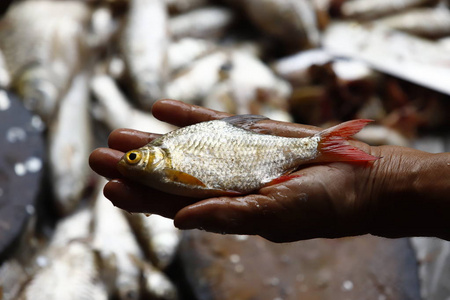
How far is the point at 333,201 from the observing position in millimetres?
1209

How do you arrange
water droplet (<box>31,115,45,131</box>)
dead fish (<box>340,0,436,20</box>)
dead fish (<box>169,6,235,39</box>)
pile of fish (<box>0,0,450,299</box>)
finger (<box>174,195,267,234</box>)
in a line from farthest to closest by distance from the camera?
dead fish (<box>340,0,436,20</box>)
dead fish (<box>169,6,235,39</box>)
pile of fish (<box>0,0,450,299</box>)
water droplet (<box>31,115,45,131</box>)
finger (<box>174,195,267,234</box>)

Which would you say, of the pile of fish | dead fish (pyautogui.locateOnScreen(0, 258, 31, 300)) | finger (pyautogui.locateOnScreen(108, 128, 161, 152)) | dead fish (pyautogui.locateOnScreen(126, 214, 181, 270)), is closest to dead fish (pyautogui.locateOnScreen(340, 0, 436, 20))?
the pile of fish

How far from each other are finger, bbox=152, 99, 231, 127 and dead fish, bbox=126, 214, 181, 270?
0.88 meters

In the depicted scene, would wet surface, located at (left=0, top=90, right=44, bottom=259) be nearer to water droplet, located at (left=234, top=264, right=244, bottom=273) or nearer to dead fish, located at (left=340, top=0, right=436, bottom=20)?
water droplet, located at (left=234, top=264, right=244, bottom=273)

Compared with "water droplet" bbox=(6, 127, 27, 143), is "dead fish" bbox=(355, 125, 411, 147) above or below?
below

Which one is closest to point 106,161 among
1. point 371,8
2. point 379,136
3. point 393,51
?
point 379,136

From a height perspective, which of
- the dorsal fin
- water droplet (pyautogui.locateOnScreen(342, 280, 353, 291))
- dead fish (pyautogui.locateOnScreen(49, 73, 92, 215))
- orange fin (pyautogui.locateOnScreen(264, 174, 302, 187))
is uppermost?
the dorsal fin

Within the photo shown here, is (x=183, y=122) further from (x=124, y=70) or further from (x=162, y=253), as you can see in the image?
(x=124, y=70)

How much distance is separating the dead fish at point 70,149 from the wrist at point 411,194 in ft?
5.66

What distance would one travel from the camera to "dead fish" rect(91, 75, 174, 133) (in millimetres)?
2734

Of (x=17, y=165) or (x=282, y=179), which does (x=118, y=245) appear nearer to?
(x=17, y=165)

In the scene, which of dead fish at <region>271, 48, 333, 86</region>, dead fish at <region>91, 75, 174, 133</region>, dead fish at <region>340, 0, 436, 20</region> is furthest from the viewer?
dead fish at <region>340, 0, 436, 20</region>

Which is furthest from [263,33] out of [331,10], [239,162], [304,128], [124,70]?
[239,162]

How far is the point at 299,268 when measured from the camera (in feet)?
6.42
